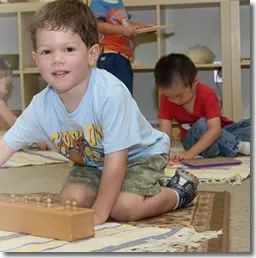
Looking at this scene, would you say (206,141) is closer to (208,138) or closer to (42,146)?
(208,138)

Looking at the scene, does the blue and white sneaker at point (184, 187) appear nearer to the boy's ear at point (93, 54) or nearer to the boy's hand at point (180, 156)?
the boy's hand at point (180, 156)

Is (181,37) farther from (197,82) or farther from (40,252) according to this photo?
(40,252)

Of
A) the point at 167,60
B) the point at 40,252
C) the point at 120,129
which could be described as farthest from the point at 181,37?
the point at 40,252

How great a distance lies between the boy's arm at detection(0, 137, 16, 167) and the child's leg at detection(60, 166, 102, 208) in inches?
3.7

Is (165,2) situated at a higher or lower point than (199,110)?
higher

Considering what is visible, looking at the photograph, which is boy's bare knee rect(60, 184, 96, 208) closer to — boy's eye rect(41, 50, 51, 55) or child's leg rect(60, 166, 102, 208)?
child's leg rect(60, 166, 102, 208)

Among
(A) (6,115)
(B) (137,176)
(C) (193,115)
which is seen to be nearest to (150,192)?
(B) (137,176)

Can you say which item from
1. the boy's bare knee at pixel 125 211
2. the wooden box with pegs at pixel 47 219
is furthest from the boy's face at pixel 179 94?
the wooden box with pegs at pixel 47 219

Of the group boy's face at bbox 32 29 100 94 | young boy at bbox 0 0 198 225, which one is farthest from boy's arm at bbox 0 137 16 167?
boy's face at bbox 32 29 100 94

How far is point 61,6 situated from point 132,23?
15 centimetres

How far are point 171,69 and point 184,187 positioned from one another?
0.19m

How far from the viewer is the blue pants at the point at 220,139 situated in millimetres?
1040

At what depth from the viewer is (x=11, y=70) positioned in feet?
3.07

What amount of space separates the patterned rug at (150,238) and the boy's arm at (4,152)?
0.23ft
